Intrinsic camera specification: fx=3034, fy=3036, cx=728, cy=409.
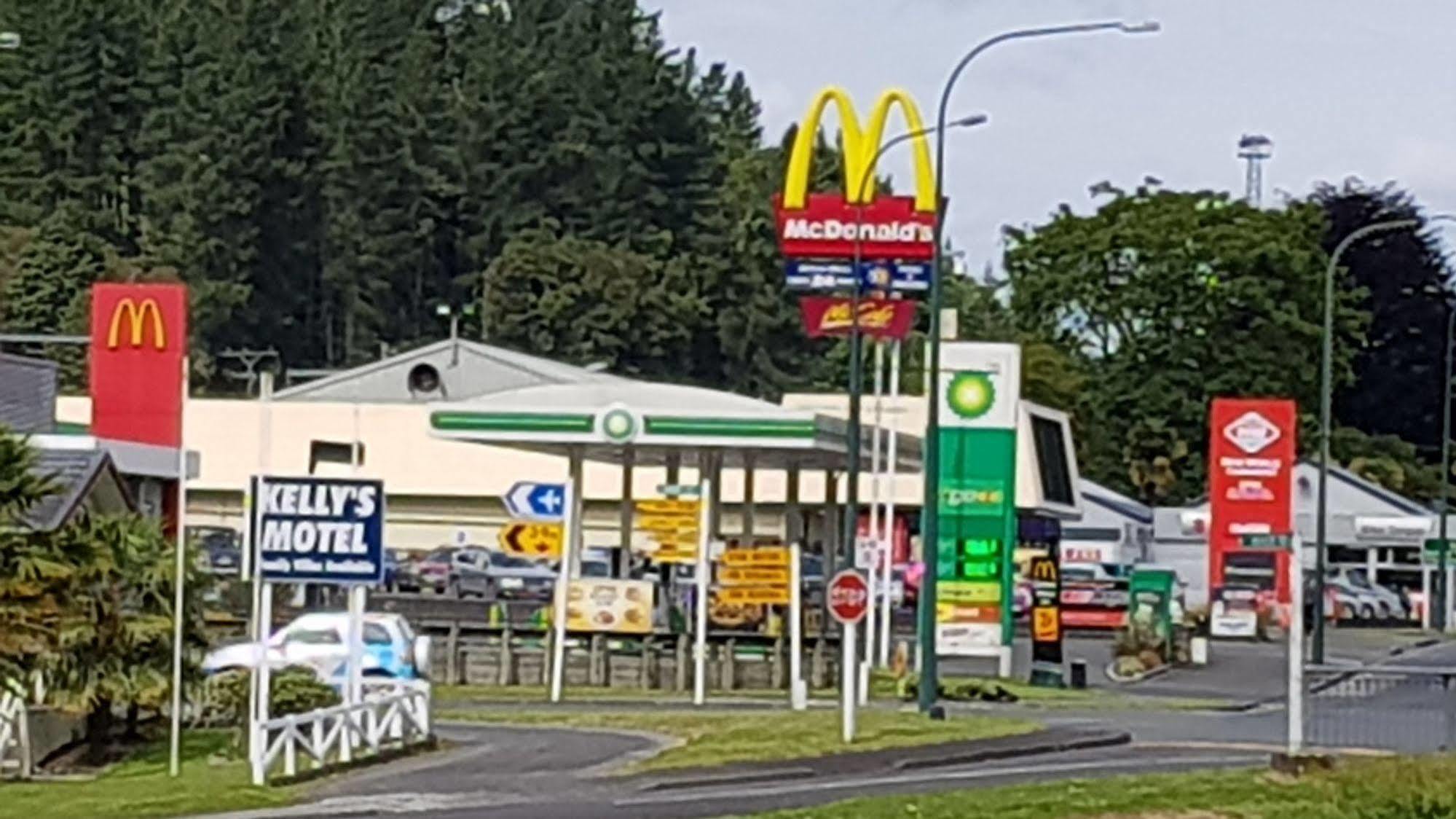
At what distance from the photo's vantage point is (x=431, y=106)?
128 metres

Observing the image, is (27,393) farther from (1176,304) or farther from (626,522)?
(1176,304)

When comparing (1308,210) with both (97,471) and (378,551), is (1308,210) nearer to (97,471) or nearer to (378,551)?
(97,471)

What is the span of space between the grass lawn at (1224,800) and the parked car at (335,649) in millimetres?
15554

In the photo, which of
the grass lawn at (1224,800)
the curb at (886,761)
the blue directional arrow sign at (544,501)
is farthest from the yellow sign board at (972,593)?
the grass lawn at (1224,800)

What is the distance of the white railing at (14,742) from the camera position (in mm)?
33094

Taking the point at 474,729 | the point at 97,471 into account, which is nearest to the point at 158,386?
the point at 97,471

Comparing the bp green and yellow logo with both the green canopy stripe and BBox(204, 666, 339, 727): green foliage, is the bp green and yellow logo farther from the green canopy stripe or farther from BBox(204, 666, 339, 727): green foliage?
BBox(204, 666, 339, 727): green foliage

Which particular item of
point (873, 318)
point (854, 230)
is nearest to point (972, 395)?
point (873, 318)

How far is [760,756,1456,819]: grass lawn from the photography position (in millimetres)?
23156

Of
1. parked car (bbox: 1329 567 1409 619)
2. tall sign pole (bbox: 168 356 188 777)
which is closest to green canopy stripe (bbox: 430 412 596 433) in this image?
tall sign pole (bbox: 168 356 188 777)

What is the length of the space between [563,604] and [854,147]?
18.7 meters

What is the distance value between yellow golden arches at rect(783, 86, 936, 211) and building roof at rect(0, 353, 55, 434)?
1527 cm

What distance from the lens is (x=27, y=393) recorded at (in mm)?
51750

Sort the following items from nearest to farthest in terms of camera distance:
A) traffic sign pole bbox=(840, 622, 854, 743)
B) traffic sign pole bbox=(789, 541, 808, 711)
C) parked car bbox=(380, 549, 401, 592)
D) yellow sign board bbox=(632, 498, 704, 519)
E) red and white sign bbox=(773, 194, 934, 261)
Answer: traffic sign pole bbox=(840, 622, 854, 743) → traffic sign pole bbox=(789, 541, 808, 711) → yellow sign board bbox=(632, 498, 704, 519) → red and white sign bbox=(773, 194, 934, 261) → parked car bbox=(380, 549, 401, 592)
